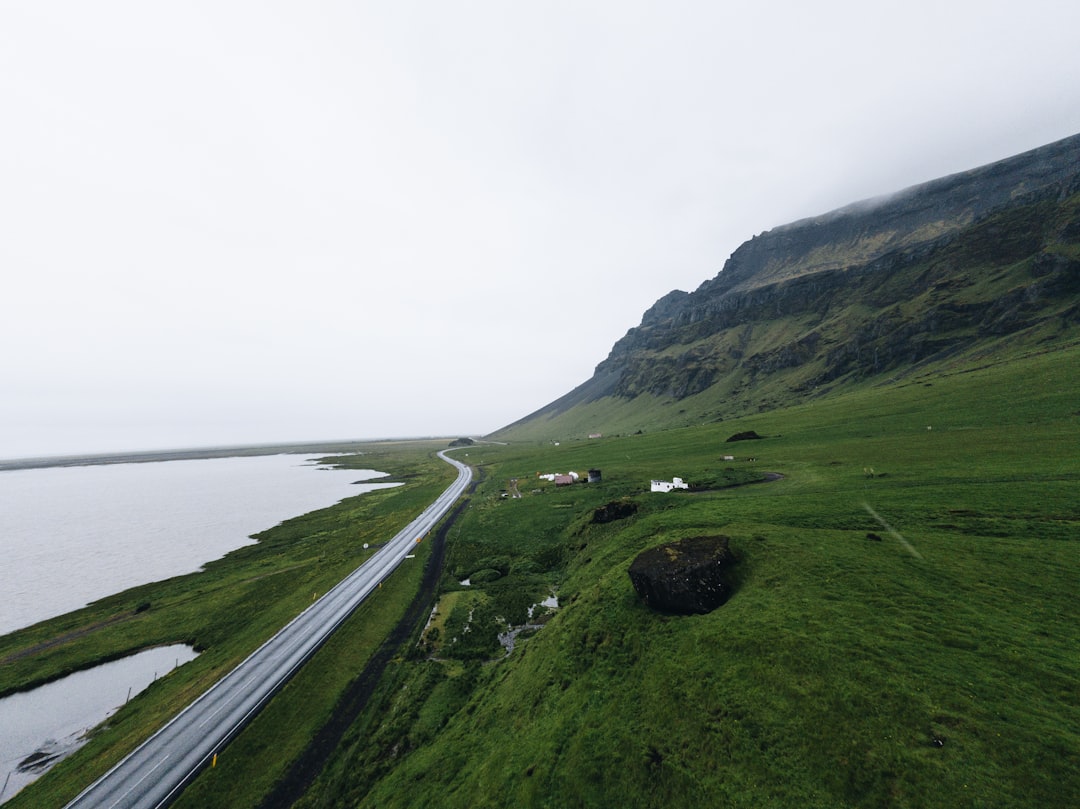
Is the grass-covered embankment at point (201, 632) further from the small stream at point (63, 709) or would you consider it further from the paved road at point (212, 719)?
the small stream at point (63, 709)

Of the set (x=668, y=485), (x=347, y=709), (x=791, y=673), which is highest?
(x=668, y=485)

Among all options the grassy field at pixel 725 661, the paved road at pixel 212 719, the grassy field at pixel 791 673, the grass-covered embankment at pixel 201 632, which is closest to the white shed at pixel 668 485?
the grassy field at pixel 725 661

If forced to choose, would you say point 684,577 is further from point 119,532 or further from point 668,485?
point 119,532

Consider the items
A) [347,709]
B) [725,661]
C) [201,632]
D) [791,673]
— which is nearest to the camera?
[791,673]

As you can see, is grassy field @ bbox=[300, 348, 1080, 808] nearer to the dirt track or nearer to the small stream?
the dirt track

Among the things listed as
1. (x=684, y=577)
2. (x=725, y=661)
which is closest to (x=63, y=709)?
(x=684, y=577)

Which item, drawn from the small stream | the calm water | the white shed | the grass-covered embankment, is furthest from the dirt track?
the calm water
